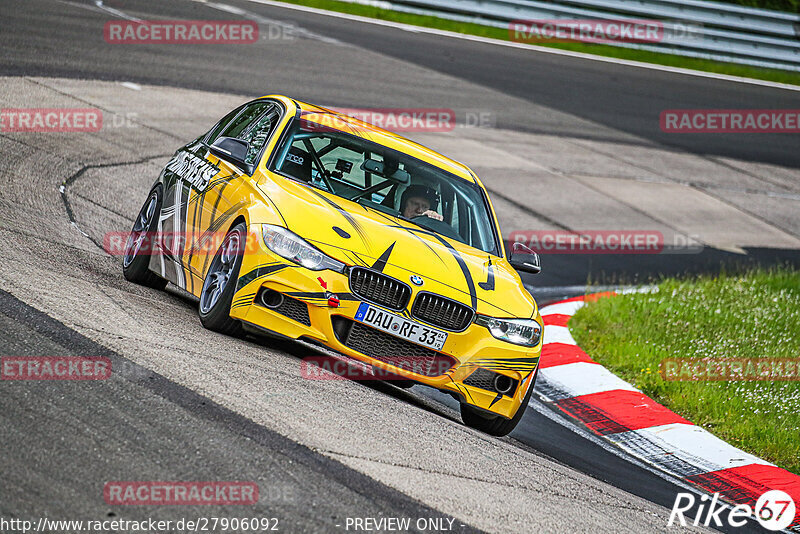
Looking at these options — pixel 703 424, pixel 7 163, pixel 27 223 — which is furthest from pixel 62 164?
pixel 703 424

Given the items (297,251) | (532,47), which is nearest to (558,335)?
(297,251)

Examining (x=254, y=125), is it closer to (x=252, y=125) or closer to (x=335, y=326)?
(x=252, y=125)

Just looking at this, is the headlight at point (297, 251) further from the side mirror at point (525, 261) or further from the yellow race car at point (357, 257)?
the side mirror at point (525, 261)

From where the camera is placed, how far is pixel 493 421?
6.91 meters

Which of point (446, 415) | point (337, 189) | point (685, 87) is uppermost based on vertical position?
point (685, 87)

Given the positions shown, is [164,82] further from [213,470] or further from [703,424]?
[213,470]

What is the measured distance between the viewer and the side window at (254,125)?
25.5 ft

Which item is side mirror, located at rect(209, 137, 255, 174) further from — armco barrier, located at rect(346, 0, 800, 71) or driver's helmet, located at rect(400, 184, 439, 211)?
armco barrier, located at rect(346, 0, 800, 71)

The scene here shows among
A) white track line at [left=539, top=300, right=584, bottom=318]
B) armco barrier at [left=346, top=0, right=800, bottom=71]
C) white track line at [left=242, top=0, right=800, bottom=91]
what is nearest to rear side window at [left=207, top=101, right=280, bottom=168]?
white track line at [left=539, top=300, right=584, bottom=318]

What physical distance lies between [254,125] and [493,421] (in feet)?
9.84

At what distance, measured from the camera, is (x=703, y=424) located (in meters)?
8.50

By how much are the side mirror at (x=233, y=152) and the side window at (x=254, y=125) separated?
133 mm

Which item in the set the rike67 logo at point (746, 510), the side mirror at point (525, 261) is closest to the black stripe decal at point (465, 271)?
the side mirror at point (525, 261)

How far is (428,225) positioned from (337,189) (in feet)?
2.26
